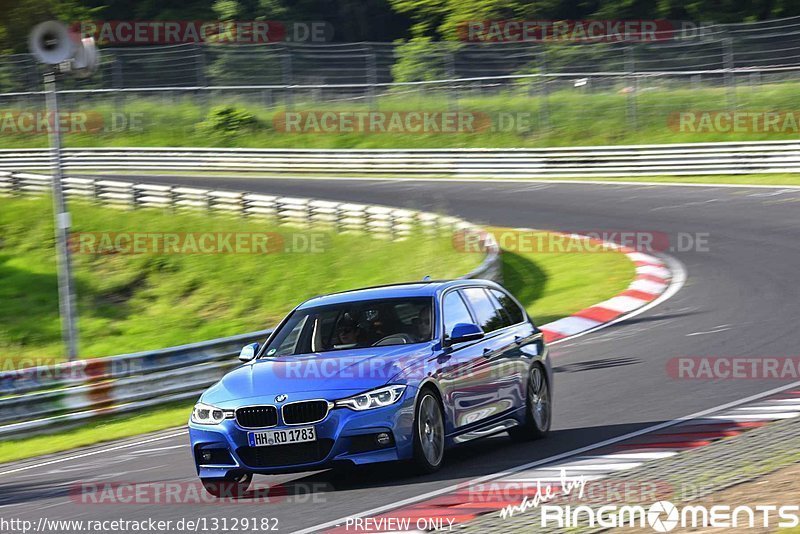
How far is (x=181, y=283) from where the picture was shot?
24.0 metres

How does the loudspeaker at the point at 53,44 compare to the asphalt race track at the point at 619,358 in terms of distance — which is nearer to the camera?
the asphalt race track at the point at 619,358

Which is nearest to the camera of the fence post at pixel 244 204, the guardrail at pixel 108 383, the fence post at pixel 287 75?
the guardrail at pixel 108 383

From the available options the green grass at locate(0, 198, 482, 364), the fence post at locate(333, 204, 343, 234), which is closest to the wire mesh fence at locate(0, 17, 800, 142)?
the fence post at locate(333, 204, 343, 234)

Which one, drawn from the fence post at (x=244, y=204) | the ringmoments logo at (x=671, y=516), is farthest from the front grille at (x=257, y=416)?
the fence post at (x=244, y=204)

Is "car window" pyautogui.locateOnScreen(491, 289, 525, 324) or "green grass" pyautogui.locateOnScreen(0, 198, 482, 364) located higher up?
"car window" pyautogui.locateOnScreen(491, 289, 525, 324)

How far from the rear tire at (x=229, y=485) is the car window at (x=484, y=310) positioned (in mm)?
2192

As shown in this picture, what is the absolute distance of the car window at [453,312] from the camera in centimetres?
917

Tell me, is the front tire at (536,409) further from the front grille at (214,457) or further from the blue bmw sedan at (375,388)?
the front grille at (214,457)

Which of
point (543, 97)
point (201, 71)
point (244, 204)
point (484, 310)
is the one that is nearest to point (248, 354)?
point (484, 310)

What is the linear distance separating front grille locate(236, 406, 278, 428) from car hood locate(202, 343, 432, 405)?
111 mm

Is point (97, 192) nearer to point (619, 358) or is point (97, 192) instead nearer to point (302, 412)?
point (619, 358)

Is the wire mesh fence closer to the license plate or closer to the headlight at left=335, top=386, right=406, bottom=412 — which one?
the headlight at left=335, top=386, right=406, bottom=412

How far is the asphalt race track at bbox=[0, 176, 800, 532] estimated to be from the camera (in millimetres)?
8219

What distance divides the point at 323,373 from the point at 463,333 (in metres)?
1.07
